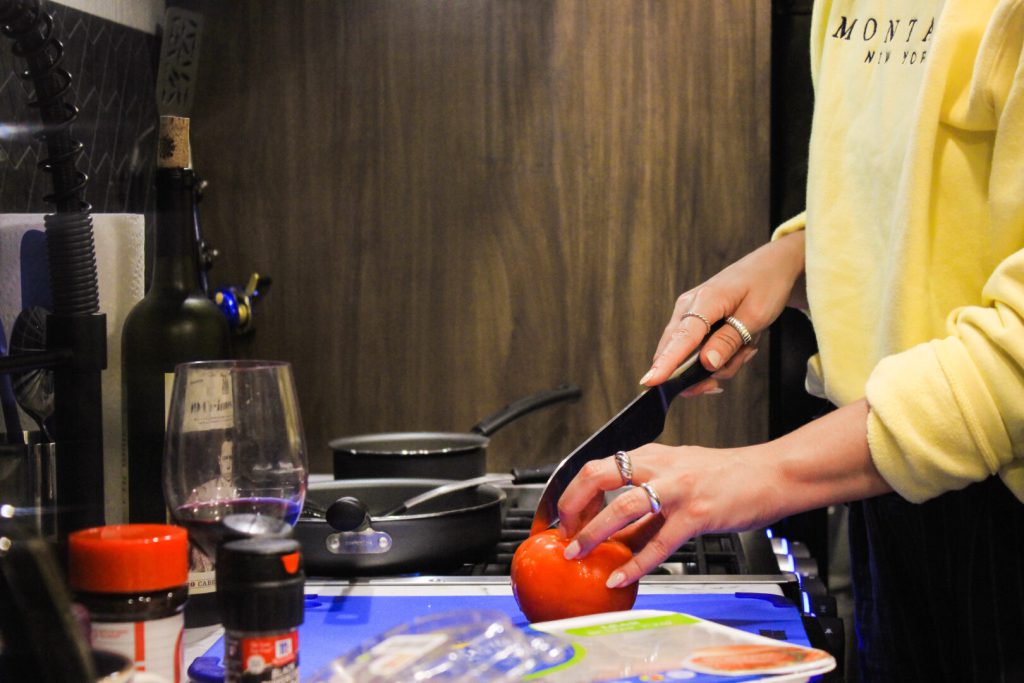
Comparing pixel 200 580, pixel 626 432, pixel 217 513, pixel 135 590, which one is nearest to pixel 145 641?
pixel 135 590

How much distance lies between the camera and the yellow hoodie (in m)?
0.89

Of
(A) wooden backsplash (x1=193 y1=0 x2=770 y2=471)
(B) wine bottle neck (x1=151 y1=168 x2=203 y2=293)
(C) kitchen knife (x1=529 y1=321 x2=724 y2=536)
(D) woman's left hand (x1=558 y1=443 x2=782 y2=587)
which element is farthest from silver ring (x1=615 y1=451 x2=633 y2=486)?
(A) wooden backsplash (x1=193 y1=0 x2=770 y2=471)

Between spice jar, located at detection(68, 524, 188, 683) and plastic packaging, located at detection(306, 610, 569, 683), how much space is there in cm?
11

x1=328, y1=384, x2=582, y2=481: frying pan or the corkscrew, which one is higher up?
the corkscrew

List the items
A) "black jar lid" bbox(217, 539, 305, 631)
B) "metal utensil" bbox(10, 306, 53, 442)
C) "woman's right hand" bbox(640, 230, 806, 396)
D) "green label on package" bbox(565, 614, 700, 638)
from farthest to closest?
"woman's right hand" bbox(640, 230, 806, 396) → "metal utensil" bbox(10, 306, 53, 442) → "green label on package" bbox(565, 614, 700, 638) → "black jar lid" bbox(217, 539, 305, 631)

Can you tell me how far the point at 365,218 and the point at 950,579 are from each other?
107cm

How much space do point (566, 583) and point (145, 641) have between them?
0.38 m

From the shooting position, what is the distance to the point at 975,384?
34.9 inches

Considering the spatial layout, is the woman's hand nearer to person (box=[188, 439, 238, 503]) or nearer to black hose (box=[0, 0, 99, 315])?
person (box=[188, 439, 238, 503])

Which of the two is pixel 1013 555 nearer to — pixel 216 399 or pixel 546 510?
pixel 546 510

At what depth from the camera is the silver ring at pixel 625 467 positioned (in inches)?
36.8

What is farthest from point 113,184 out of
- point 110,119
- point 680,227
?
point 680,227

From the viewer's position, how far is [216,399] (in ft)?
2.62

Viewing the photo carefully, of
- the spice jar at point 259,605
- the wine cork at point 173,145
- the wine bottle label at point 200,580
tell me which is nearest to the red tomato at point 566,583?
the wine bottle label at point 200,580
